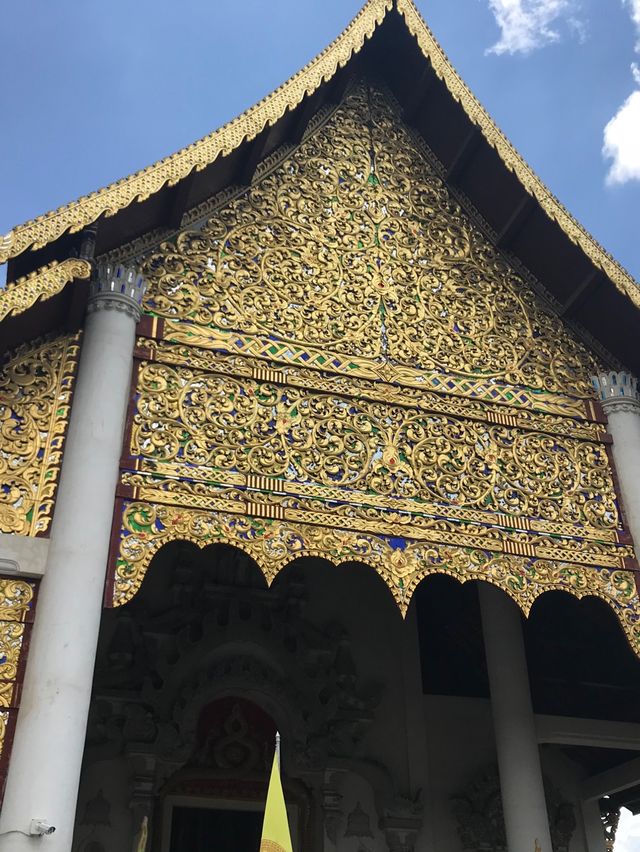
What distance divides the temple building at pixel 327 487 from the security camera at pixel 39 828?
11 mm

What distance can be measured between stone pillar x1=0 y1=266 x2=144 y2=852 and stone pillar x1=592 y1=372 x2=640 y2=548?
9.58 feet

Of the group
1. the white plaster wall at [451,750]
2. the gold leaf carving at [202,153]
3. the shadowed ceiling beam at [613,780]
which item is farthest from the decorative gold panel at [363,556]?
the shadowed ceiling beam at [613,780]

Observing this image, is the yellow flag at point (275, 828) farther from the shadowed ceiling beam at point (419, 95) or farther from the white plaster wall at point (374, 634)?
the shadowed ceiling beam at point (419, 95)

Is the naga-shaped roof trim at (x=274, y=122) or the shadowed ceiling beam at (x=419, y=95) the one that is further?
the shadowed ceiling beam at (x=419, y=95)

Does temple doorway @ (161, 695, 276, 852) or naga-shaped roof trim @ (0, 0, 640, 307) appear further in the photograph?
temple doorway @ (161, 695, 276, 852)

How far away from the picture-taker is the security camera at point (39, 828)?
3.38 m

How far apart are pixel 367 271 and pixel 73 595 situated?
109 inches

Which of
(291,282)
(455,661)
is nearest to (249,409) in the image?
(291,282)

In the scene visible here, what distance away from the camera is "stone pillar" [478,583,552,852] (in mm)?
5289

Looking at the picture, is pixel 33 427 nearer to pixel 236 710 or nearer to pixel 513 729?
pixel 236 710

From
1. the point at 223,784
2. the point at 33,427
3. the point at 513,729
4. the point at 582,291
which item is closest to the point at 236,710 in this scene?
the point at 223,784

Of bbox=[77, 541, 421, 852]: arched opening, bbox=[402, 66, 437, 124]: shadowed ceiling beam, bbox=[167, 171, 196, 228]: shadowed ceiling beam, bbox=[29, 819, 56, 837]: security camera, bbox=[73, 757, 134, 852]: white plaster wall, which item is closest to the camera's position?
bbox=[29, 819, 56, 837]: security camera

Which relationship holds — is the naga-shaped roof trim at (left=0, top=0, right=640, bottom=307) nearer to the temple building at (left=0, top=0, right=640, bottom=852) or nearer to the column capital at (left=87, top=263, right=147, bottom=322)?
the temple building at (left=0, top=0, right=640, bottom=852)

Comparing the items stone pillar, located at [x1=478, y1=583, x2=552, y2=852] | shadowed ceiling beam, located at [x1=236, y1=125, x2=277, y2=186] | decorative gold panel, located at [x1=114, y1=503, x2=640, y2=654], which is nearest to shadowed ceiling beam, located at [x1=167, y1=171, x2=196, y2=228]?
shadowed ceiling beam, located at [x1=236, y1=125, x2=277, y2=186]
